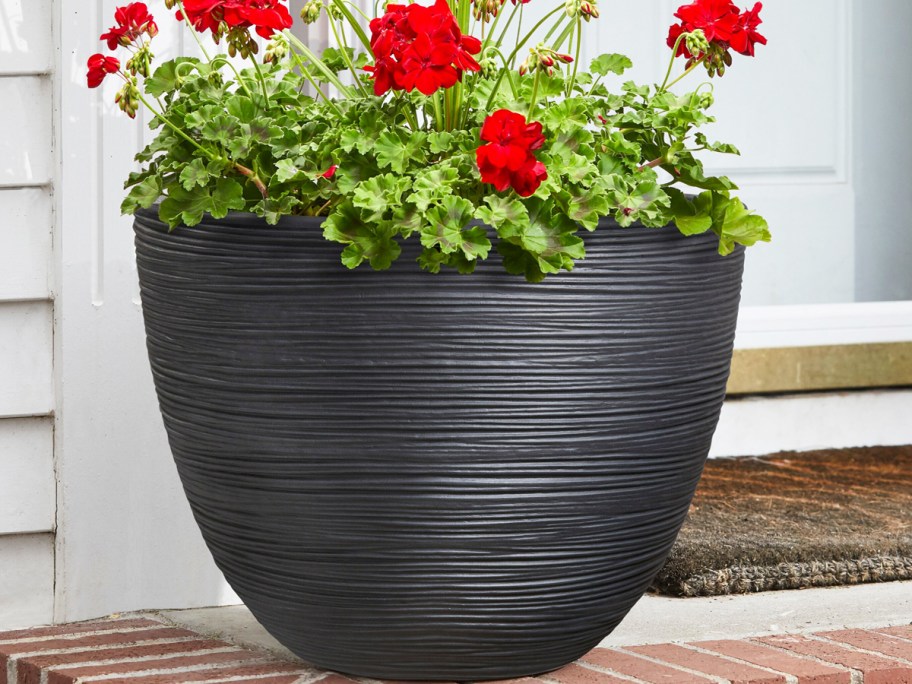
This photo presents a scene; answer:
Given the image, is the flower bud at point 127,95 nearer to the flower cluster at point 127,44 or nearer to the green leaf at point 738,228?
the flower cluster at point 127,44

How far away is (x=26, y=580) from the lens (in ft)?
6.06

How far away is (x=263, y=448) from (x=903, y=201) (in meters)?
2.19

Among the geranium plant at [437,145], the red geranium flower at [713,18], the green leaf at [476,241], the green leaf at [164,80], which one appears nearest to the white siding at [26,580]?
the geranium plant at [437,145]

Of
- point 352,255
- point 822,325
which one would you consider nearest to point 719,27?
point 352,255

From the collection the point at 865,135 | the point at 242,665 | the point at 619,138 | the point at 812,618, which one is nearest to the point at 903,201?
the point at 865,135

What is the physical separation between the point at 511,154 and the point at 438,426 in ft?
0.94

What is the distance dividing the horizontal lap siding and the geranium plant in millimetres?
385

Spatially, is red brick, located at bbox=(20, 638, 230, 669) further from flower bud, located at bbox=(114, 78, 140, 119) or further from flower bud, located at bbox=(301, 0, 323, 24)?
flower bud, located at bbox=(301, 0, 323, 24)

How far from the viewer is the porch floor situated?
148cm

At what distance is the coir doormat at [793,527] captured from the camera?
1.93 m

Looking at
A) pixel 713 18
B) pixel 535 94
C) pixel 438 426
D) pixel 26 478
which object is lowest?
pixel 26 478

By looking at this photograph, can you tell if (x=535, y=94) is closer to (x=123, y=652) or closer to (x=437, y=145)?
(x=437, y=145)

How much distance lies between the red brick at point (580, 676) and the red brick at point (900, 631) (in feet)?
1.42

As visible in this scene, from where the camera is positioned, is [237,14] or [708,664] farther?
[708,664]
